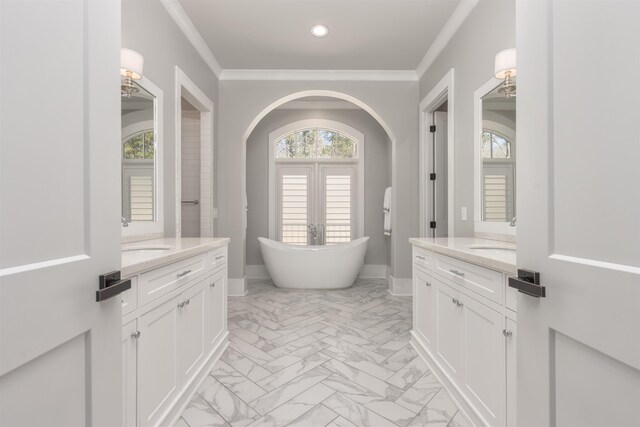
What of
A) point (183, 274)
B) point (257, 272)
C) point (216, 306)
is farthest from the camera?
point (257, 272)

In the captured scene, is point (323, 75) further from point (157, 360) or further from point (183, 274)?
point (157, 360)

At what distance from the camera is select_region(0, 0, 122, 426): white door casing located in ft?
1.68

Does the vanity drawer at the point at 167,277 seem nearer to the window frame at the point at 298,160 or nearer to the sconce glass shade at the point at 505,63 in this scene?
the sconce glass shade at the point at 505,63

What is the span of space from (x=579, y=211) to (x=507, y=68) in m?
1.79

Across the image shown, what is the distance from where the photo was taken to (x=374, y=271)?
205 inches

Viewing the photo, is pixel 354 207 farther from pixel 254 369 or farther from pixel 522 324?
pixel 522 324

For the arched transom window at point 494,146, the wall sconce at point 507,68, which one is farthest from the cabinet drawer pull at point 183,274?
the wall sconce at point 507,68

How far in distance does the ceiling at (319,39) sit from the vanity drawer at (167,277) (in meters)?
2.29

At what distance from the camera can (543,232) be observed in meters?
0.74

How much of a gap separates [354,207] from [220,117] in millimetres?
2563

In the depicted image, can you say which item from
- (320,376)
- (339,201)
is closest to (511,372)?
(320,376)

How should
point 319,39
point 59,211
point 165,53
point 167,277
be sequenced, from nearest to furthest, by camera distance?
point 59,211, point 167,277, point 165,53, point 319,39

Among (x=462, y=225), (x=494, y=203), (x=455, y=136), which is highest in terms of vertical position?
(x=455, y=136)

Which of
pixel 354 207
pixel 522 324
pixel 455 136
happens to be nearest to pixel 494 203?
pixel 455 136
